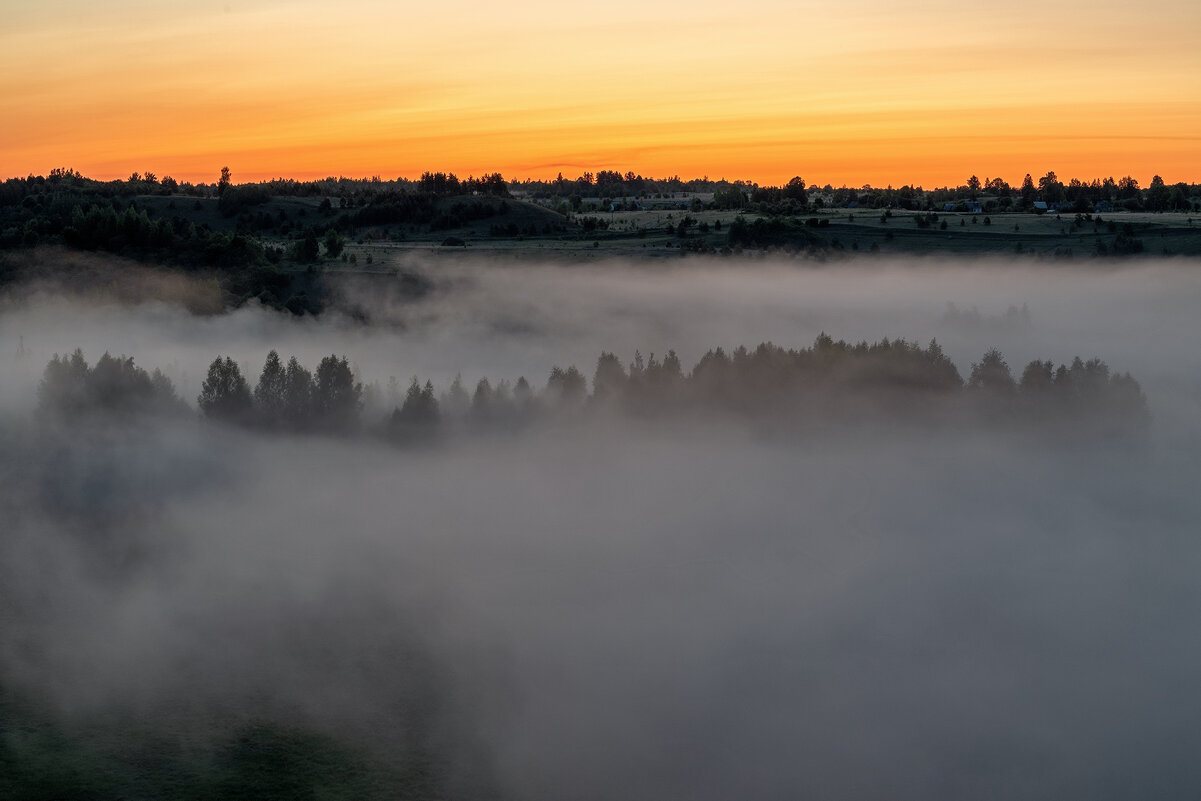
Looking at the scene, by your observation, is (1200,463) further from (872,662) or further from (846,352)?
(872,662)

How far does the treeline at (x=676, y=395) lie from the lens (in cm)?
14850

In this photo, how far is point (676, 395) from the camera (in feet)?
525

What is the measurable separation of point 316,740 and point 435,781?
10.3 metres

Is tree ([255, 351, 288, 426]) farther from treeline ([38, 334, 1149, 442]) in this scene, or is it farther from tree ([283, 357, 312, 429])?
tree ([283, 357, 312, 429])

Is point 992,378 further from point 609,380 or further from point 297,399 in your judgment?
point 297,399

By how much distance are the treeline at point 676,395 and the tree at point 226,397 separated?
0.12 meters

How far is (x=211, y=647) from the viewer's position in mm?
105688

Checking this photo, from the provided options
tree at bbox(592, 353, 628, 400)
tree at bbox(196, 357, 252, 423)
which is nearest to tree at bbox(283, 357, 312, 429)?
tree at bbox(196, 357, 252, 423)

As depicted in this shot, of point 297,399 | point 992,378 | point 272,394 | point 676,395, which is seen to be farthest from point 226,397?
point 992,378

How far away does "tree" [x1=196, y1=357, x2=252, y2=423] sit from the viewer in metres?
149

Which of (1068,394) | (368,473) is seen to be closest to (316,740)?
(368,473)

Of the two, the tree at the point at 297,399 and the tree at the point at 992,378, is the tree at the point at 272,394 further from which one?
the tree at the point at 992,378

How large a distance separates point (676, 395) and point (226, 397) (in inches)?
2167

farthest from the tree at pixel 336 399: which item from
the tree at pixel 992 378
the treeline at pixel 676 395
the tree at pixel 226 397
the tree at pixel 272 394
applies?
the tree at pixel 992 378
